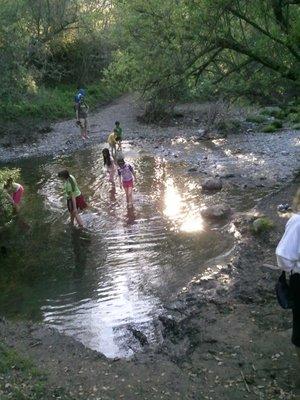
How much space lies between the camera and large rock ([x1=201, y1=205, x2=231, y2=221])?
13541mm

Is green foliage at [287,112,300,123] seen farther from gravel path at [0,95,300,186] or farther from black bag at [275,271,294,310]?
black bag at [275,271,294,310]

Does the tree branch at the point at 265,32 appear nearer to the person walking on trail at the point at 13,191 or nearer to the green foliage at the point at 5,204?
the green foliage at the point at 5,204

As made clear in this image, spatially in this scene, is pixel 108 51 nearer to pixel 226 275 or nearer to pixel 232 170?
pixel 232 170

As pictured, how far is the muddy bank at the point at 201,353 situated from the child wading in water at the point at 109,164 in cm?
827

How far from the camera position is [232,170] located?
19.2m

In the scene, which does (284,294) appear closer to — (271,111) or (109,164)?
(109,164)

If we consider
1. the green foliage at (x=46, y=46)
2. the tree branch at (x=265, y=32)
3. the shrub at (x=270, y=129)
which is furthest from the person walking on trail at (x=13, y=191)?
the shrub at (x=270, y=129)

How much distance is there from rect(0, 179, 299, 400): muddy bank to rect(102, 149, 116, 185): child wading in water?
8274 millimetres

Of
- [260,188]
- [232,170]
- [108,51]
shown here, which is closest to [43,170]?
[232,170]

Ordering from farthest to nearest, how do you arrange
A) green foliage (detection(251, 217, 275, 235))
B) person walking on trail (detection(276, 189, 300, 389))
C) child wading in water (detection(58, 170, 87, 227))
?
child wading in water (detection(58, 170, 87, 227)) < green foliage (detection(251, 217, 275, 235)) < person walking on trail (detection(276, 189, 300, 389))

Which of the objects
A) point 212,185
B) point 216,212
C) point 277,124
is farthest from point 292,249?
point 277,124

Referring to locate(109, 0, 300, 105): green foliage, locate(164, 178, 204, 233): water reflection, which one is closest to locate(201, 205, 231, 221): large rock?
locate(164, 178, 204, 233): water reflection

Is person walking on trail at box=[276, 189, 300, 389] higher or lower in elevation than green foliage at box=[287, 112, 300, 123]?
lower

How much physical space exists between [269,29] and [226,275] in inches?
236
